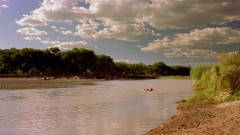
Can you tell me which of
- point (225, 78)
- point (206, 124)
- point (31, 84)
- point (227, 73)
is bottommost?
point (206, 124)

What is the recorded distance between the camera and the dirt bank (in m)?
20.2

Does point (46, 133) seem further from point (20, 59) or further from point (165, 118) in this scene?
point (20, 59)

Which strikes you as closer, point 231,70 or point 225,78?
point 231,70

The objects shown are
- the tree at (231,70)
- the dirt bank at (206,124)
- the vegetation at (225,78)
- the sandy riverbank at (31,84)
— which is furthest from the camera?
the sandy riverbank at (31,84)

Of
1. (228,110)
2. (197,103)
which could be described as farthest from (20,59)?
(228,110)

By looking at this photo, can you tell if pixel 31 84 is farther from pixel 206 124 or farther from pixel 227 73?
pixel 206 124

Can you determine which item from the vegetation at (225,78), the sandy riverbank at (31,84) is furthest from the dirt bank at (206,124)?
the sandy riverbank at (31,84)

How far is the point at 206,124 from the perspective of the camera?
23547 millimetres

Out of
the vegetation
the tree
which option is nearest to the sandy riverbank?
the vegetation

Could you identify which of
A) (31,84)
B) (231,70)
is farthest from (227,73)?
(31,84)

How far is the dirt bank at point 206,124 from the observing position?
795 inches

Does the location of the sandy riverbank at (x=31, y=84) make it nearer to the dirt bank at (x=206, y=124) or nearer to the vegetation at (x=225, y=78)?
the vegetation at (x=225, y=78)

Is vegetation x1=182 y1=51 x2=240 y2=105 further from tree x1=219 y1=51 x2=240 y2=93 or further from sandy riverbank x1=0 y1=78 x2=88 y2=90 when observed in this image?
sandy riverbank x1=0 y1=78 x2=88 y2=90

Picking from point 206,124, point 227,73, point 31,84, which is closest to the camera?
point 206,124
